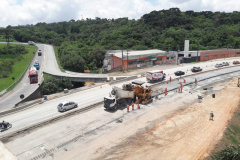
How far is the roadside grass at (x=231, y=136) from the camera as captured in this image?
64.1 ft

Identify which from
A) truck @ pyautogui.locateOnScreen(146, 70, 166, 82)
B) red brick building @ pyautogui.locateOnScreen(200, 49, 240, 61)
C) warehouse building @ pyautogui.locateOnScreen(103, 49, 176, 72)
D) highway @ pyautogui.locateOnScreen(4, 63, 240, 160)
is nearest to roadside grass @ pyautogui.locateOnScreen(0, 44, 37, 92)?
highway @ pyautogui.locateOnScreen(4, 63, 240, 160)

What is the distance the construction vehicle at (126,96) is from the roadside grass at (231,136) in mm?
11656

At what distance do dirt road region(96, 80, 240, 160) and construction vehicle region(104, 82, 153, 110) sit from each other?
3912 millimetres

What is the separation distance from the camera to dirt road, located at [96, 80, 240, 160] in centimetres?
1853

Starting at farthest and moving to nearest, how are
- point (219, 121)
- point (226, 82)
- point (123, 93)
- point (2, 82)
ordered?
point (2, 82), point (226, 82), point (123, 93), point (219, 121)

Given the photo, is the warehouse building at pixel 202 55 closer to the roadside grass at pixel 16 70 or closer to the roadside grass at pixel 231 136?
the roadside grass at pixel 231 136

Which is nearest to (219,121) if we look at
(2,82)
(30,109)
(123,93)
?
(123,93)

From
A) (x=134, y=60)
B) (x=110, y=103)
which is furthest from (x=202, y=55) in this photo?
(x=110, y=103)

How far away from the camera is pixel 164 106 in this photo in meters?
29.6

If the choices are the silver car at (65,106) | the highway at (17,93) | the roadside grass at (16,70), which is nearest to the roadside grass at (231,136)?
the silver car at (65,106)

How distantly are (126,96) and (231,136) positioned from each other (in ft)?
46.3

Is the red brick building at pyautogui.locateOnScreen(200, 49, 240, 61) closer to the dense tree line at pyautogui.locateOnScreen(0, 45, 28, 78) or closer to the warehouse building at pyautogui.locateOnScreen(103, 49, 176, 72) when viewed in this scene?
the warehouse building at pyautogui.locateOnScreen(103, 49, 176, 72)

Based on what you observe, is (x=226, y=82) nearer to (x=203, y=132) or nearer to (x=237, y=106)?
(x=237, y=106)

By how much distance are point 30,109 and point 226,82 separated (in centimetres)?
3835
